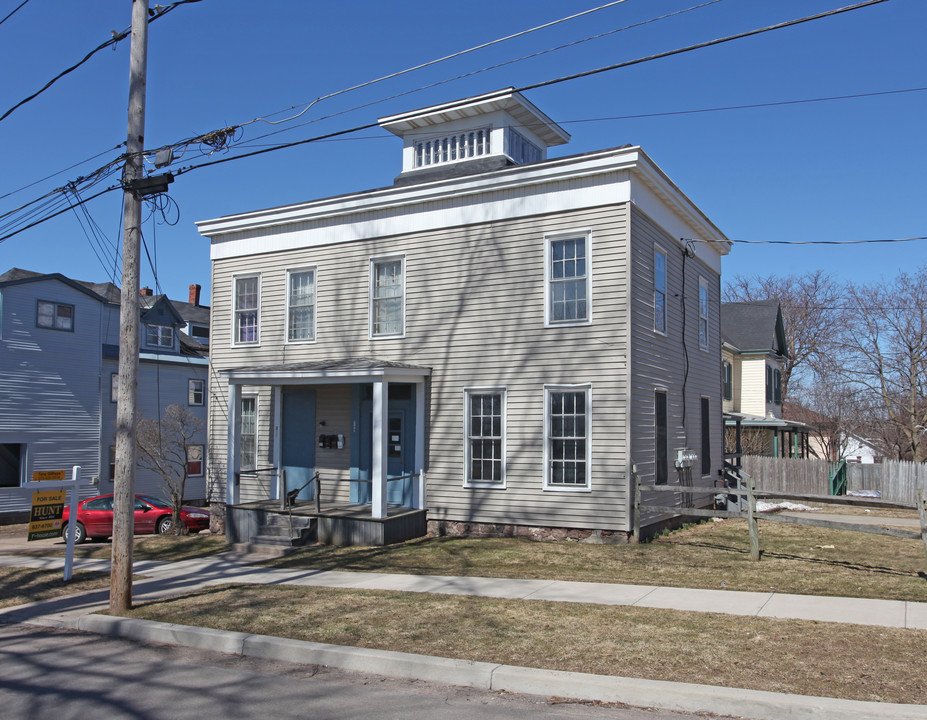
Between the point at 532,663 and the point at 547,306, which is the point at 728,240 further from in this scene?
the point at 532,663

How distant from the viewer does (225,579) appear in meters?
12.2

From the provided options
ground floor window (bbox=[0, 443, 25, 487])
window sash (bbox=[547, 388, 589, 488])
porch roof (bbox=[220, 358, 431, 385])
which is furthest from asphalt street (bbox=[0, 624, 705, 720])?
ground floor window (bbox=[0, 443, 25, 487])

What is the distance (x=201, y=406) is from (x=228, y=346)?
18.4 meters

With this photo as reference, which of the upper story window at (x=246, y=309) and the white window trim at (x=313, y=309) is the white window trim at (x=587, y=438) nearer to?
the white window trim at (x=313, y=309)

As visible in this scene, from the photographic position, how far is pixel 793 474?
30688mm

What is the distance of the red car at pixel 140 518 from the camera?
22000mm

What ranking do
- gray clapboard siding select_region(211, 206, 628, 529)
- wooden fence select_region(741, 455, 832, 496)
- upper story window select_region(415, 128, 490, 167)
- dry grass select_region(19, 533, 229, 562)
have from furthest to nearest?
wooden fence select_region(741, 455, 832, 496) → upper story window select_region(415, 128, 490, 167) → dry grass select_region(19, 533, 229, 562) → gray clapboard siding select_region(211, 206, 628, 529)

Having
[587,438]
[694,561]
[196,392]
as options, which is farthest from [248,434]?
[196,392]

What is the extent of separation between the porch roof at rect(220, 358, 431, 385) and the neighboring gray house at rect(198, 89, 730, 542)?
2.0 inches

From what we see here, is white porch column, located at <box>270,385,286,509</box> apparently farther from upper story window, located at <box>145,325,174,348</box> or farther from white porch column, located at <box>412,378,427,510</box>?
upper story window, located at <box>145,325,174,348</box>

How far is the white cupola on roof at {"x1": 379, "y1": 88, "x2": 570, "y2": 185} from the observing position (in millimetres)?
17922

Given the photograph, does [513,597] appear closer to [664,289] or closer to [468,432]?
[468,432]

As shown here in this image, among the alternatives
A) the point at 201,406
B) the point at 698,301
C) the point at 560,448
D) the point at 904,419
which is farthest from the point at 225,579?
the point at 904,419

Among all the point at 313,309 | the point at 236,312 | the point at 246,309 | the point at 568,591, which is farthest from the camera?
the point at 236,312
